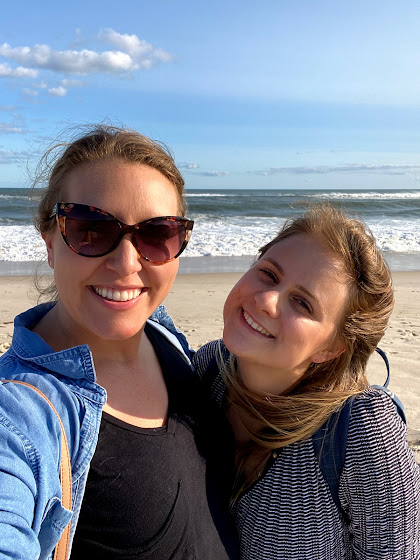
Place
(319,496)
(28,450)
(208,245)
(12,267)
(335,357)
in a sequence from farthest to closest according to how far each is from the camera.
Result: (208,245), (12,267), (335,357), (319,496), (28,450)

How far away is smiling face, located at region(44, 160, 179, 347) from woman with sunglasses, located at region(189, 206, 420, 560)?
607mm

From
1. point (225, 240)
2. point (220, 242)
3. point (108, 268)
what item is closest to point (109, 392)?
point (108, 268)

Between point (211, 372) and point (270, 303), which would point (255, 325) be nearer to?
point (270, 303)

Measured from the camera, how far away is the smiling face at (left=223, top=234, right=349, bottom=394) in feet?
6.98

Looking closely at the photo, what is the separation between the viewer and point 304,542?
1.99m

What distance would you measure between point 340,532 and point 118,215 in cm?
153

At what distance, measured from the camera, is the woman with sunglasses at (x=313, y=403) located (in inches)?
74.2

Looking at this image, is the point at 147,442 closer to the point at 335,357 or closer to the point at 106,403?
the point at 106,403

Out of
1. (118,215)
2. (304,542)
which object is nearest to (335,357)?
(304,542)

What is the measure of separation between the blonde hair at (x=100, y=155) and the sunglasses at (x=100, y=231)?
14 centimetres

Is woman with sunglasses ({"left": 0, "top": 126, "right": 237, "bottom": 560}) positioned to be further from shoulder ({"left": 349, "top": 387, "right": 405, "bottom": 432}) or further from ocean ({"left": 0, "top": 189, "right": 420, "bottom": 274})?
ocean ({"left": 0, "top": 189, "right": 420, "bottom": 274})

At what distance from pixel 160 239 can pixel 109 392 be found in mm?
577

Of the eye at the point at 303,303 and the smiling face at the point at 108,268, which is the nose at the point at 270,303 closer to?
the eye at the point at 303,303

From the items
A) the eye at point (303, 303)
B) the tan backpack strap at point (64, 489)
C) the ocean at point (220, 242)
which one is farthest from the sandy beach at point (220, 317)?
the tan backpack strap at point (64, 489)
